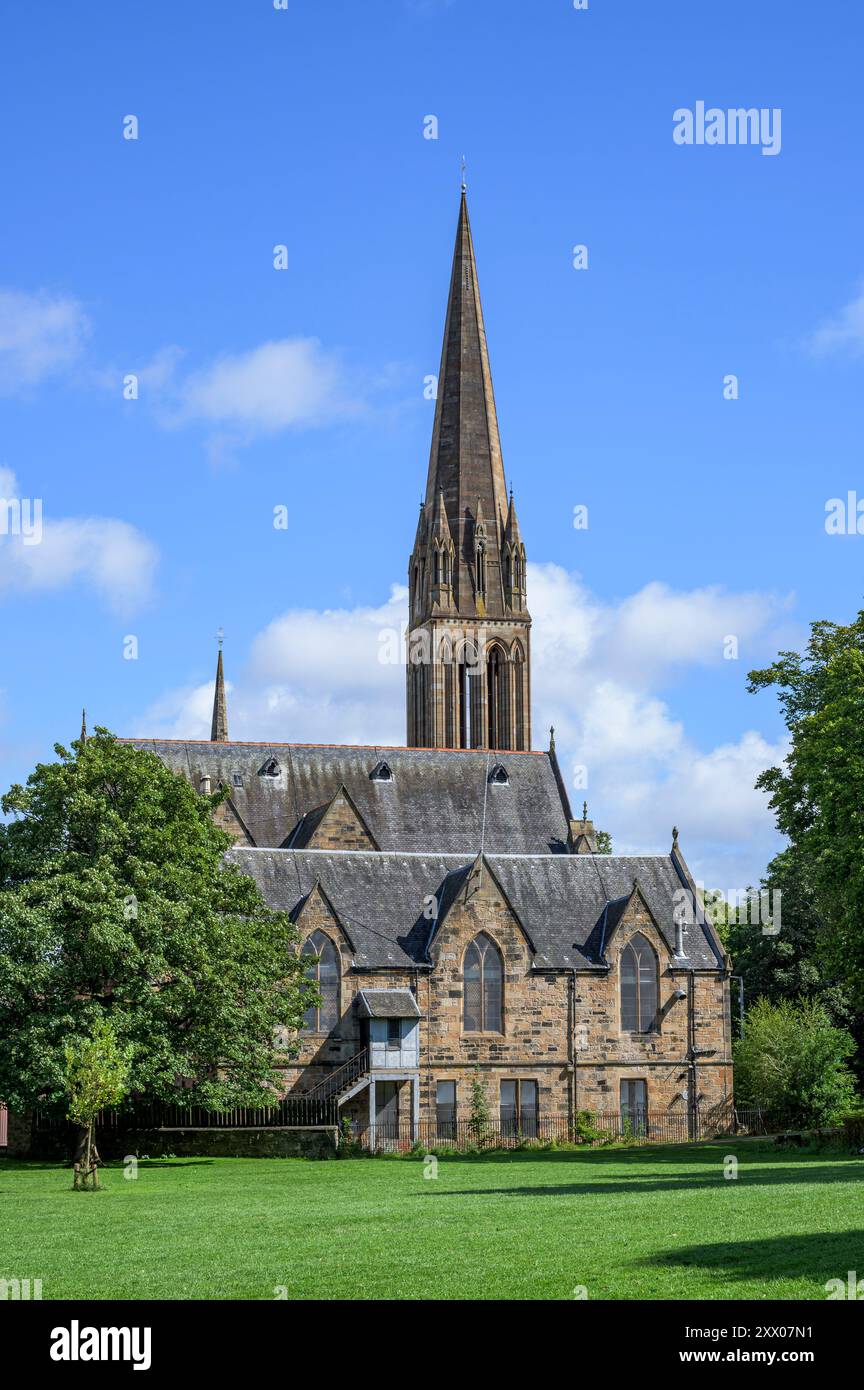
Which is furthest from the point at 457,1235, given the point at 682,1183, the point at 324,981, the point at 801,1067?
the point at 324,981

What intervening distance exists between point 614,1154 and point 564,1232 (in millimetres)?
27034

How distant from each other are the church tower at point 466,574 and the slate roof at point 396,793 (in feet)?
44.2

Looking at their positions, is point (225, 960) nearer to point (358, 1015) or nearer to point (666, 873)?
point (358, 1015)

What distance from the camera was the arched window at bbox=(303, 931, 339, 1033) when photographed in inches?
2170

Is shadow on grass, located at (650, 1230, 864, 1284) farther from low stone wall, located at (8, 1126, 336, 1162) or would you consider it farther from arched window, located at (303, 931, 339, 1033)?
arched window, located at (303, 931, 339, 1033)

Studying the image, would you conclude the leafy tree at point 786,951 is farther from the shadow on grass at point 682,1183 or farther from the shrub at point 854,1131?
the shadow on grass at point 682,1183

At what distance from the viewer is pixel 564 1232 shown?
2092 cm

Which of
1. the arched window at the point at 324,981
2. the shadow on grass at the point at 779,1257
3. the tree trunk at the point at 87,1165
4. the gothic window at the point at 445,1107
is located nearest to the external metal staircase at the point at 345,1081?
the arched window at the point at 324,981

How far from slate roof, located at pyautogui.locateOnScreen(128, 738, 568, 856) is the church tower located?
13.5 m

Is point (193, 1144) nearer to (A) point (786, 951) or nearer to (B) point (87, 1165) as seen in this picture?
(B) point (87, 1165)

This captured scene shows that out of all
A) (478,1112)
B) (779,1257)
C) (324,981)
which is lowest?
(478,1112)

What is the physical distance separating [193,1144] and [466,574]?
4611 centimetres

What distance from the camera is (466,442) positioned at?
9069 centimetres
